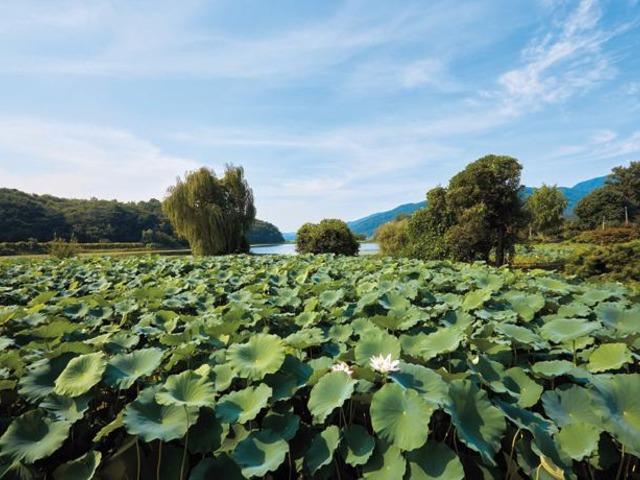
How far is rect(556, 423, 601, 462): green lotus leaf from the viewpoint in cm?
94

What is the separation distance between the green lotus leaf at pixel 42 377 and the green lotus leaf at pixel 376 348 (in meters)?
1.06

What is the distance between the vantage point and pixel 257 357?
135cm

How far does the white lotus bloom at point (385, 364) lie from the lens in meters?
1.15

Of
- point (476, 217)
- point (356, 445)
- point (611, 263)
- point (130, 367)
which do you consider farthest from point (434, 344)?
point (476, 217)

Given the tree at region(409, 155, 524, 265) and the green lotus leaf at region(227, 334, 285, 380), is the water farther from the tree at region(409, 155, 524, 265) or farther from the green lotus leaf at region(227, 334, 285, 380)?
the green lotus leaf at region(227, 334, 285, 380)

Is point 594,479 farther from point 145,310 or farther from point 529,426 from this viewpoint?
point 145,310

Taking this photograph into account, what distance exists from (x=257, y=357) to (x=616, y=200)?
58.4m

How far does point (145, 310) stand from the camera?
2.46 metres

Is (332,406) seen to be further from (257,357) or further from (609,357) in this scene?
(609,357)

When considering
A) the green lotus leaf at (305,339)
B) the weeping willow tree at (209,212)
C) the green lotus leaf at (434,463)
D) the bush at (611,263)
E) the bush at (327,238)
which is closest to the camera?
the green lotus leaf at (434,463)

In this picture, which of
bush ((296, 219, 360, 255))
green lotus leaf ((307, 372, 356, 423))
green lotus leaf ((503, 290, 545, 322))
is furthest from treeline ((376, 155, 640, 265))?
green lotus leaf ((307, 372, 356, 423))

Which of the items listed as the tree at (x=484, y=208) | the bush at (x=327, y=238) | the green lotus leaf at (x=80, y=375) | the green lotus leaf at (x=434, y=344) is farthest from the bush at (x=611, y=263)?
the bush at (x=327, y=238)

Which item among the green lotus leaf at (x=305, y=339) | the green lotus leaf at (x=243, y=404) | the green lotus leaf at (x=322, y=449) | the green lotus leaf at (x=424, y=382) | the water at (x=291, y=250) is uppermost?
the green lotus leaf at (x=305, y=339)

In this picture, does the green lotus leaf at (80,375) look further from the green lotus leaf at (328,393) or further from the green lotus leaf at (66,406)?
the green lotus leaf at (328,393)
